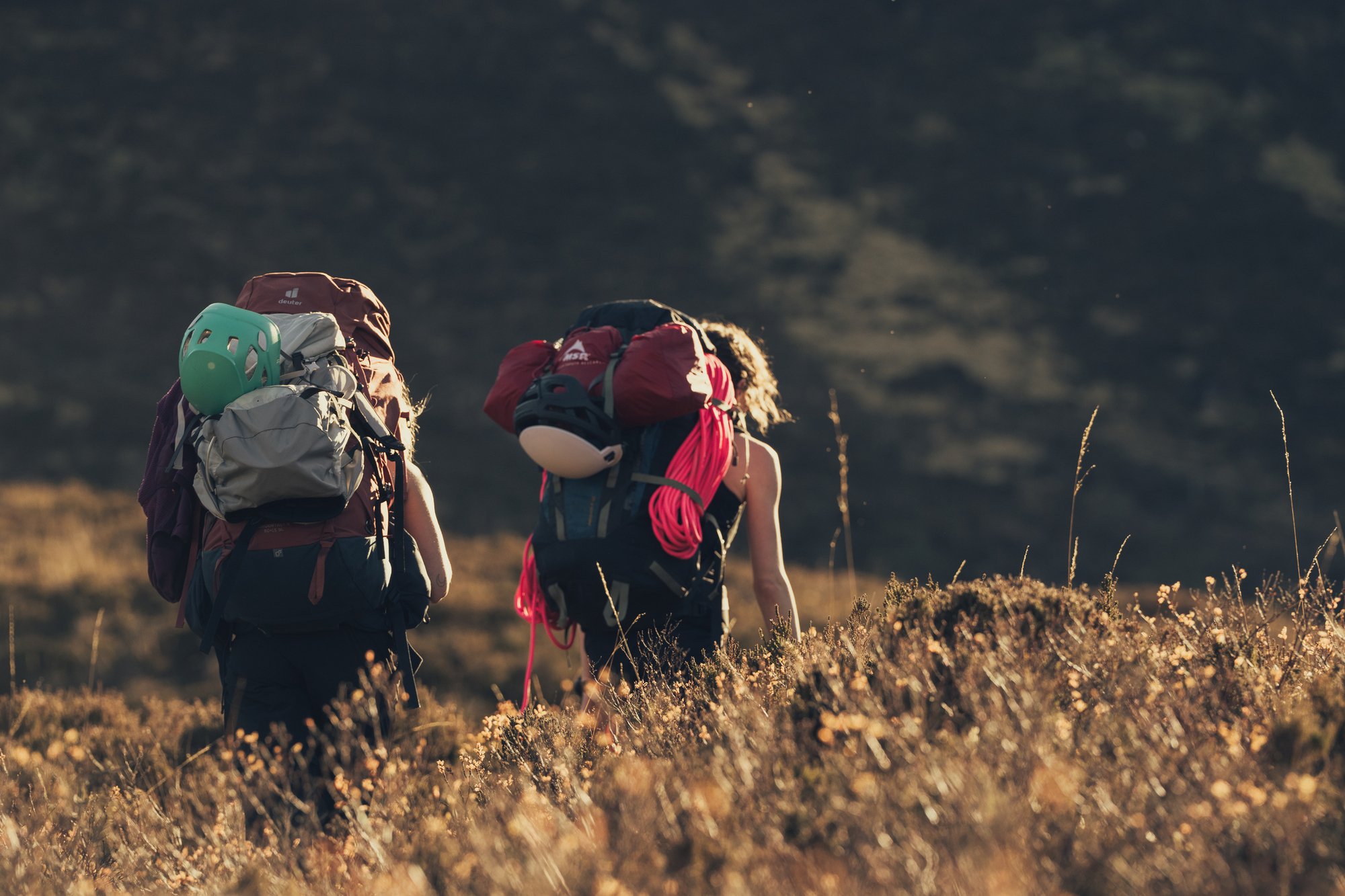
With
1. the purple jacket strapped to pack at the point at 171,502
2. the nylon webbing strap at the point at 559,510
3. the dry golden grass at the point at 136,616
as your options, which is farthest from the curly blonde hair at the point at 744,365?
the dry golden grass at the point at 136,616

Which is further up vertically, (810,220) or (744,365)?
(744,365)

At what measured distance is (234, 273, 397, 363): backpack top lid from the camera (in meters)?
3.63

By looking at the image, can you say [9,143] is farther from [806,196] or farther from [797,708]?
[797,708]

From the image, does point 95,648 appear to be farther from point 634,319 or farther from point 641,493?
point 634,319

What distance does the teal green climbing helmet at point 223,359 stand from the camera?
3141 millimetres

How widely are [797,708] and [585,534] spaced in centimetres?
96

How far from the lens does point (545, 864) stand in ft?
6.88

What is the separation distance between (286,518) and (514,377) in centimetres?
99

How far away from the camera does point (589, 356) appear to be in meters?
3.51

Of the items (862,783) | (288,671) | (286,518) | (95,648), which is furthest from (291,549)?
(862,783)

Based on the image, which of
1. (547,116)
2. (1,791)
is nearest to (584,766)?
(1,791)

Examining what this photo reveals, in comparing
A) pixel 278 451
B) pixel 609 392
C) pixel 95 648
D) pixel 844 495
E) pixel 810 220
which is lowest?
pixel 810 220

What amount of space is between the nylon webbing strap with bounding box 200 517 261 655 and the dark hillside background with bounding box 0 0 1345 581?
48.2ft

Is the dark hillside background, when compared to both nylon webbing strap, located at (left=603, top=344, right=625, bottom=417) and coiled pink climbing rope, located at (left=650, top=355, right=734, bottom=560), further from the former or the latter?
nylon webbing strap, located at (left=603, top=344, right=625, bottom=417)
